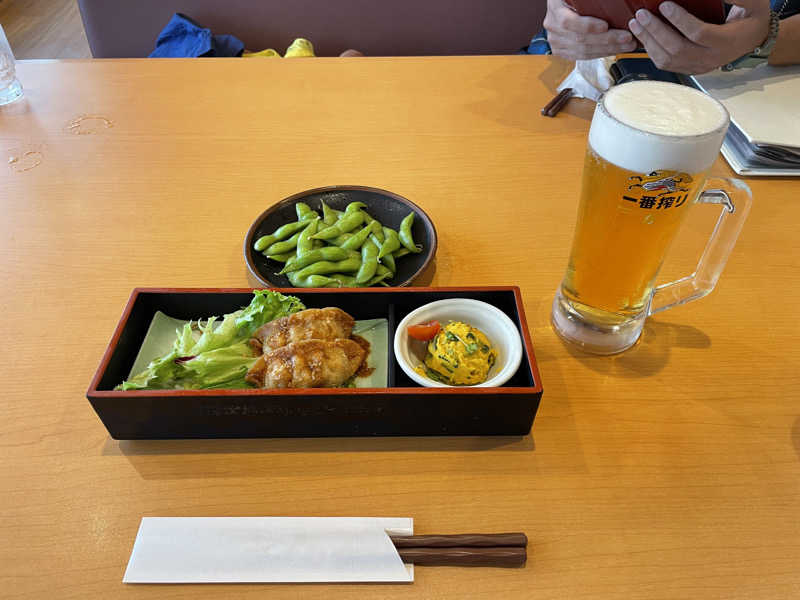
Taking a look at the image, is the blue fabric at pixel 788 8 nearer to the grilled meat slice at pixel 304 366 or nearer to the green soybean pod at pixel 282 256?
the green soybean pod at pixel 282 256

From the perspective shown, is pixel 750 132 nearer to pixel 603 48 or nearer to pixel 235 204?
pixel 603 48

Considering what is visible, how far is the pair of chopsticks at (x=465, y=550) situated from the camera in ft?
2.15

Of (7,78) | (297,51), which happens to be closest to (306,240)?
(7,78)

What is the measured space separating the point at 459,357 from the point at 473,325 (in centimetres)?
10

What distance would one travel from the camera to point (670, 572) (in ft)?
2.14

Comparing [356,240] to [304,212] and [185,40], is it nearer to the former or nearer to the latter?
[304,212]

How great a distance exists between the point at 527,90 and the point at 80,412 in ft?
4.28

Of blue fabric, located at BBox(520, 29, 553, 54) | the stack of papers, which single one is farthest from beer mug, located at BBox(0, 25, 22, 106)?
the stack of papers

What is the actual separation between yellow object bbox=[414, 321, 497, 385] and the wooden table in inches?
3.5

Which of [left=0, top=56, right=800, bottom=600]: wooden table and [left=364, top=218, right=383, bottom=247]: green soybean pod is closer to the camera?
[left=0, top=56, right=800, bottom=600]: wooden table

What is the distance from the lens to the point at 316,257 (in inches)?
40.5

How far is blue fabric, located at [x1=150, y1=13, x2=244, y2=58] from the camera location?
2156 millimetres

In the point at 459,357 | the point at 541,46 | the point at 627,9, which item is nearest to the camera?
the point at 459,357

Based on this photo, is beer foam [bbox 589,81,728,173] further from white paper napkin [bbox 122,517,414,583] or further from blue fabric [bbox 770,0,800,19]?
blue fabric [bbox 770,0,800,19]
